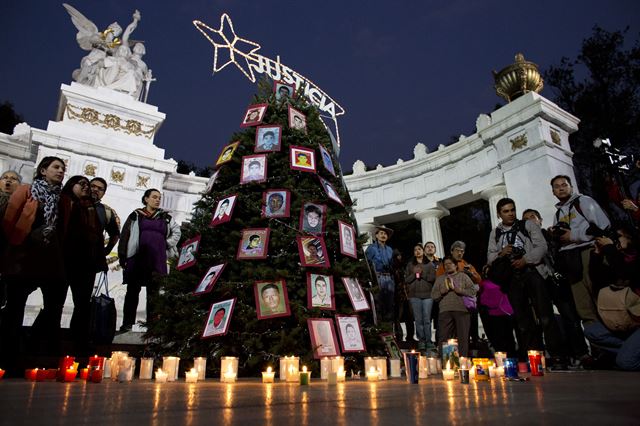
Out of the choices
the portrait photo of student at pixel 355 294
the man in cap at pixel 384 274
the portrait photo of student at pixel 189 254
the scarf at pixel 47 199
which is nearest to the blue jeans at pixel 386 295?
the man in cap at pixel 384 274

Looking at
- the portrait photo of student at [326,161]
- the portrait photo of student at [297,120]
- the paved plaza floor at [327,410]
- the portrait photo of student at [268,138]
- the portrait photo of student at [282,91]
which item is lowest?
the paved plaza floor at [327,410]

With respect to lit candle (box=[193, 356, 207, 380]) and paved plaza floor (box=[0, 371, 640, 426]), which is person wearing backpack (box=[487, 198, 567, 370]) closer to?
paved plaza floor (box=[0, 371, 640, 426])

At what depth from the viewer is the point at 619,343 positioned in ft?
15.3

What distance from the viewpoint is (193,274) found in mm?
5117

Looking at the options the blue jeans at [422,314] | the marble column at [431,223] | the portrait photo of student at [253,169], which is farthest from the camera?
the marble column at [431,223]

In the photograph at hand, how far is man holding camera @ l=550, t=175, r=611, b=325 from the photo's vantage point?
5.21m

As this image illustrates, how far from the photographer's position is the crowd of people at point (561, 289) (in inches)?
185

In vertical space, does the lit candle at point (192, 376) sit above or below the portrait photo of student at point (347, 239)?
below

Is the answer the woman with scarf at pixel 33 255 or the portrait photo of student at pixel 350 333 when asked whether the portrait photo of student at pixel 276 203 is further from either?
the woman with scarf at pixel 33 255

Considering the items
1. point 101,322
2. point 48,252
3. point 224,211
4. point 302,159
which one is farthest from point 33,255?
point 302,159

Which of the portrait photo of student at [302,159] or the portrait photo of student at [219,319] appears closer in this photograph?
the portrait photo of student at [219,319]

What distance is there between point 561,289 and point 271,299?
13.9ft

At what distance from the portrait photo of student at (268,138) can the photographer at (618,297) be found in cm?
433

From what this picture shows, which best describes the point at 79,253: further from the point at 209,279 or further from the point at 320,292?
the point at 320,292
